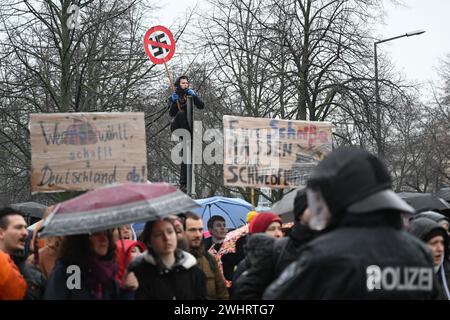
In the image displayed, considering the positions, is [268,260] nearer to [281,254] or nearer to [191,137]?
[281,254]

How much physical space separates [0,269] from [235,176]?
3670 millimetres

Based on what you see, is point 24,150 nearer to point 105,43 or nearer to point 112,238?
point 105,43

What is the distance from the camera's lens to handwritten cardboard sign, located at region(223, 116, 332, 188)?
7.74 meters

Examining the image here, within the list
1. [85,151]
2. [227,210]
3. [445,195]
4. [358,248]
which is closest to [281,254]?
[358,248]

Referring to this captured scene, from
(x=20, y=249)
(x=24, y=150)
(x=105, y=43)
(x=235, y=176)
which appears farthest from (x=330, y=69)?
(x=20, y=249)

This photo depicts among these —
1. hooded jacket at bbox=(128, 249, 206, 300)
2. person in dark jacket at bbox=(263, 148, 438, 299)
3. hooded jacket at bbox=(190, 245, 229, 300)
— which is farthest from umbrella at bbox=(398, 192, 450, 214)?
person in dark jacket at bbox=(263, 148, 438, 299)

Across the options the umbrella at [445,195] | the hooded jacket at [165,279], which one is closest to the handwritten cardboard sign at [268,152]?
the hooded jacket at [165,279]

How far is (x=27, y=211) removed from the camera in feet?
45.8

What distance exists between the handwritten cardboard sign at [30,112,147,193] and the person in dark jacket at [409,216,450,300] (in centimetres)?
269

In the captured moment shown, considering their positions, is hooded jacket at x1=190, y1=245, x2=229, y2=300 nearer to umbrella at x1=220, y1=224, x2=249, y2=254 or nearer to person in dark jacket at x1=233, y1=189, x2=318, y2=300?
person in dark jacket at x1=233, y1=189, x2=318, y2=300

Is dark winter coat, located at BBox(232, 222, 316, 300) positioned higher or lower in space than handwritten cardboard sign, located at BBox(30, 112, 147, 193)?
lower

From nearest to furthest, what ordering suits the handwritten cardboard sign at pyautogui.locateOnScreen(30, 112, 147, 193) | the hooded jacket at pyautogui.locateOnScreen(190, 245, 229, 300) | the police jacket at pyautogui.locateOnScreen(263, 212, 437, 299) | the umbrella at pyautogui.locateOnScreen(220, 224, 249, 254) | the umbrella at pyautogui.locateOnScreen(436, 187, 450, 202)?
the police jacket at pyautogui.locateOnScreen(263, 212, 437, 299), the hooded jacket at pyautogui.locateOnScreen(190, 245, 229, 300), the handwritten cardboard sign at pyautogui.locateOnScreen(30, 112, 147, 193), the umbrella at pyautogui.locateOnScreen(220, 224, 249, 254), the umbrella at pyautogui.locateOnScreen(436, 187, 450, 202)

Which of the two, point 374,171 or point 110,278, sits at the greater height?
point 374,171
